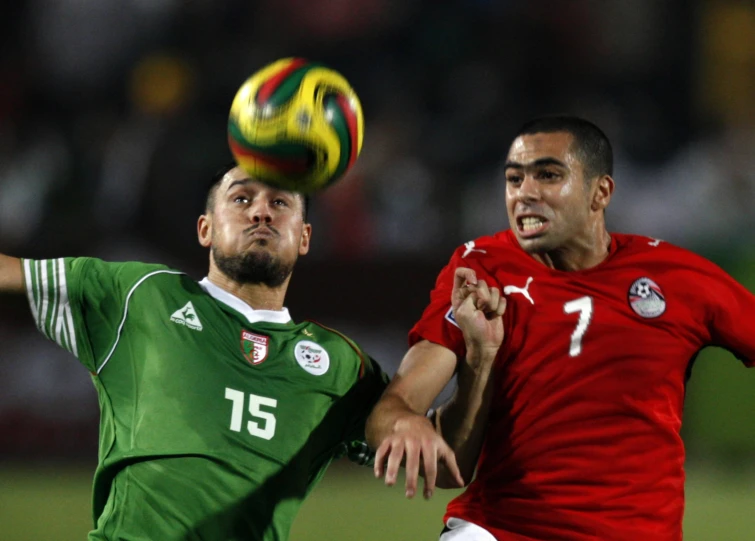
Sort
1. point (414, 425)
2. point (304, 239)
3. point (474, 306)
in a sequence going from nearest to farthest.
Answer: point (414, 425) < point (474, 306) < point (304, 239)

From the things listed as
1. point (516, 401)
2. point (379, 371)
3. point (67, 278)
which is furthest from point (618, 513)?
point (67, 278)

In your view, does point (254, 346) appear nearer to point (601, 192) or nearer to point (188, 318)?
point (188, 318)

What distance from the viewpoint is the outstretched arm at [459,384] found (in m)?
3.38

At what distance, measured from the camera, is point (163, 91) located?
9961 mm

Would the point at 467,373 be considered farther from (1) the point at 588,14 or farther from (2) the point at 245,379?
(1) the point at 588,14

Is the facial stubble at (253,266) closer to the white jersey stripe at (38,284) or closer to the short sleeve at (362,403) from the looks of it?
the short sleeve at (362,403)

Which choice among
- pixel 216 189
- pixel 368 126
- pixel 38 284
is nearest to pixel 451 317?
pixel 216 189

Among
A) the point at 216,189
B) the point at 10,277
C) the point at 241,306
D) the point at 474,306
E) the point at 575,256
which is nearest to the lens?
the point at 474,306

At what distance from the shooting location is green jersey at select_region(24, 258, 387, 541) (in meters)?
3.66

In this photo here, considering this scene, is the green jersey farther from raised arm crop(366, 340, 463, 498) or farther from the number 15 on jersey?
raised arm crop(366, 340, 463, 498)

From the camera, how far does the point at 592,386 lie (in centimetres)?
360

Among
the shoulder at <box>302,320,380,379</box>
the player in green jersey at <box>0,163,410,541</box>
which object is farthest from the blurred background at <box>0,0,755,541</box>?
the player in green jersey at <box>0,163,410,541</box>

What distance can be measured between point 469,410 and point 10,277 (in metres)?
1.58

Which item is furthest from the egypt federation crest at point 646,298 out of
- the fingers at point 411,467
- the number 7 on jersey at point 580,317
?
the fingers at point 411,467
